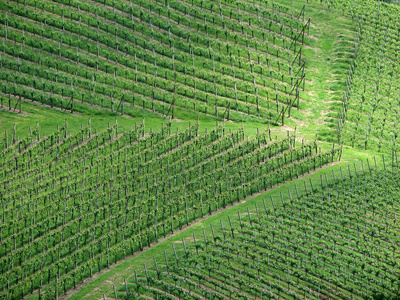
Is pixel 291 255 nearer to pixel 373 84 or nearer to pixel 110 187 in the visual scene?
pixel 110 187

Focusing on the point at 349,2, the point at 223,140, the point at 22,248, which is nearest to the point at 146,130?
the point at 223,140

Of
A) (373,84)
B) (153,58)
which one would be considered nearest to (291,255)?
(153,58)

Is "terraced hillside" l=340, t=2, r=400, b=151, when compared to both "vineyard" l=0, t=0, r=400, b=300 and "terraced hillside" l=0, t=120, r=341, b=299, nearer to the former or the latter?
"vineyard" l=0, t=0, r=400, b=300

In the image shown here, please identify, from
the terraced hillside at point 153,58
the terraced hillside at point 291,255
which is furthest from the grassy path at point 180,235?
the terraced hillside at point 153,58

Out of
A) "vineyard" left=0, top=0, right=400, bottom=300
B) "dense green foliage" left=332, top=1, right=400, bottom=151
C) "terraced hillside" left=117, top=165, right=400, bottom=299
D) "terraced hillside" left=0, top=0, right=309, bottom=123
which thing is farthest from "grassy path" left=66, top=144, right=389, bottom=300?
"terraced hillside" left=0, top=0, right=309, bottom=123

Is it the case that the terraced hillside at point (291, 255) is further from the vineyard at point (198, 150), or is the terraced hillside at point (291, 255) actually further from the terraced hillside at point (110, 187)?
the terraced hillside at point (110, 187)

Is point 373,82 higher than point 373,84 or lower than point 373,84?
higher

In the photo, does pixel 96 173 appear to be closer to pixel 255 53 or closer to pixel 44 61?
pixel 44 61

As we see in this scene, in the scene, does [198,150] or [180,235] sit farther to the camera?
[198,150]

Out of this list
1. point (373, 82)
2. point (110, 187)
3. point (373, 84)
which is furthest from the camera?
point (373, 82)
